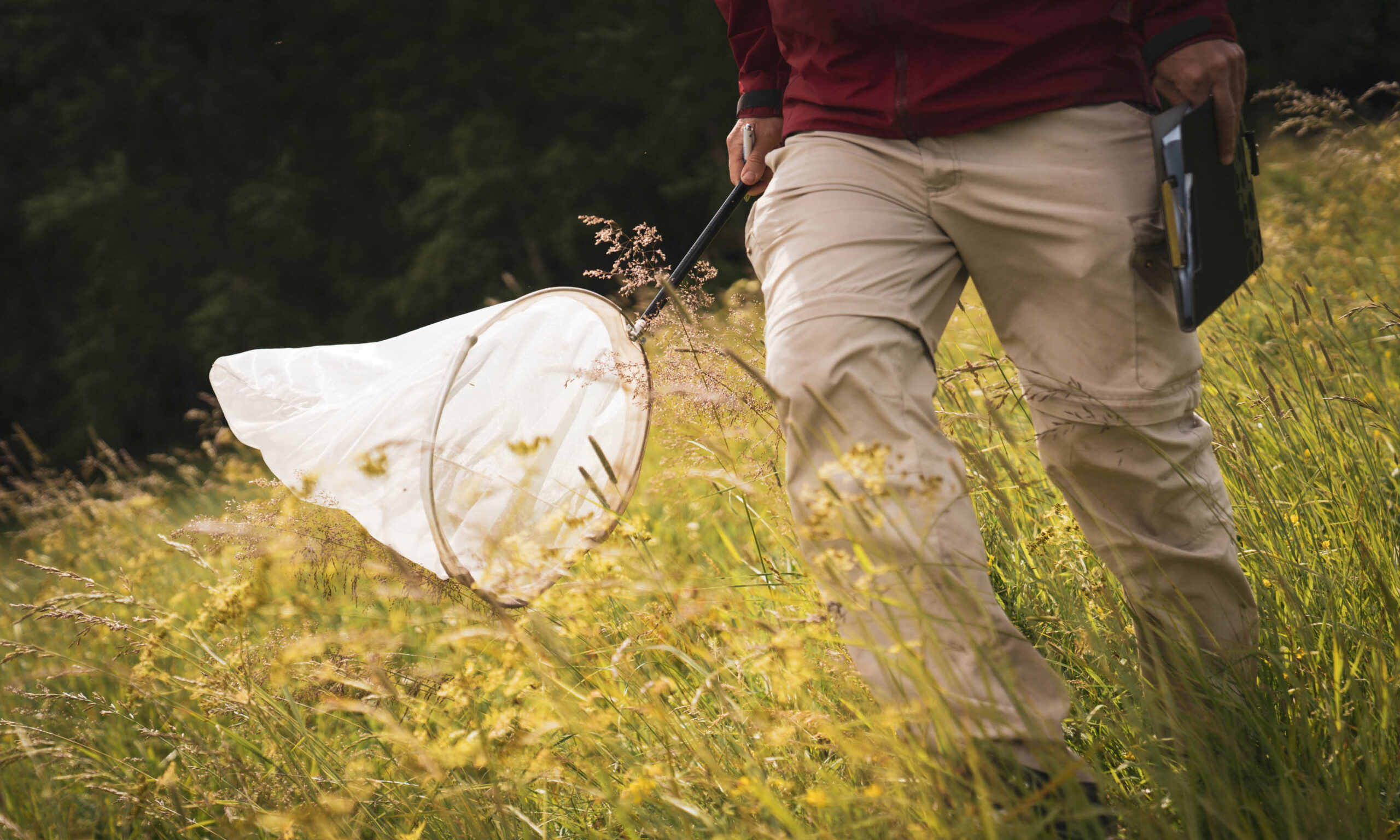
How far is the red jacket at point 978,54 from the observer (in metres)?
1.13

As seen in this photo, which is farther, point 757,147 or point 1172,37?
point 757,147

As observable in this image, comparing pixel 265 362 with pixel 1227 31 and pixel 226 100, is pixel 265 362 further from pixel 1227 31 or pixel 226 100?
pixel 226 100

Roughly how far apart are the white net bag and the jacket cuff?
37.9 inches

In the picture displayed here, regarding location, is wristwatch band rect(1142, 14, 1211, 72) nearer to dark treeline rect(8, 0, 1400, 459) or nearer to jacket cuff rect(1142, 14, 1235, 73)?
jacket cuff rect(1142, 14, 1235, 73)

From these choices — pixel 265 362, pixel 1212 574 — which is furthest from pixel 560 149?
pixel 1212 574

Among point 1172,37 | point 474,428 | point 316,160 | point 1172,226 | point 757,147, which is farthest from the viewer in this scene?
point 316,160

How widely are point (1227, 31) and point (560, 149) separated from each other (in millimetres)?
13085

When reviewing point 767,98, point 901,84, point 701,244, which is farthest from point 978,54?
point 701,244

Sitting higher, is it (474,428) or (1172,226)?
(1172,226)

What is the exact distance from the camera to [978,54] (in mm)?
1140

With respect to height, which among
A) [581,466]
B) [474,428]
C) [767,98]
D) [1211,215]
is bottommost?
[474,428]

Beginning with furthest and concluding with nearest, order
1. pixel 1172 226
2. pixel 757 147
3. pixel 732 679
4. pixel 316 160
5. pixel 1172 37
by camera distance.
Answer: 1. pixel 316 160
2. pixel 757 147
3. pixel 732 679
4. pixel 1172 37
5. pixel 1172 226

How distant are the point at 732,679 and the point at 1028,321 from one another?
785 millimetres

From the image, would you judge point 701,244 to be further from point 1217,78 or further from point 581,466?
point 1217,78
